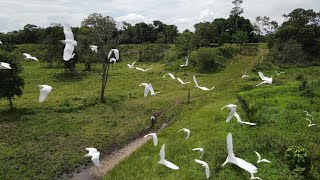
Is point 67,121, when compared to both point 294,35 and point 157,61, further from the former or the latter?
point 294,35

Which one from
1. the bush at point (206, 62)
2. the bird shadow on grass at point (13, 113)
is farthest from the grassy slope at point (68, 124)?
the bush at point (206, 62)

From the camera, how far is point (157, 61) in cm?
6569

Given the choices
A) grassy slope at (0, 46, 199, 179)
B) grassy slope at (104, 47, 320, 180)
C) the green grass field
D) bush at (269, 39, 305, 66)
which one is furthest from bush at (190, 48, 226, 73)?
grassy slope at (104, 47, 320, 180)

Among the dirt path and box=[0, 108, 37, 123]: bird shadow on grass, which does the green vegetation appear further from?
the dirt path

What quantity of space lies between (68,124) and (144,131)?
19.6 feet

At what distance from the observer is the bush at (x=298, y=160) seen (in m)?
15.8

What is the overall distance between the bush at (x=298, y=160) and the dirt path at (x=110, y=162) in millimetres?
9587

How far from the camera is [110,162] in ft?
66.8

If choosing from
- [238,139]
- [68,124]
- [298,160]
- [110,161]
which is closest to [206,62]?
[68,124]

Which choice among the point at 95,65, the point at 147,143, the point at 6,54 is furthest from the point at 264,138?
the point at 95,65

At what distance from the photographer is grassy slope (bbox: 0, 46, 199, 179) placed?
19.6 m

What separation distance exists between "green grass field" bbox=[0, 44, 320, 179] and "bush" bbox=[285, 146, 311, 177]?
1.08 feet

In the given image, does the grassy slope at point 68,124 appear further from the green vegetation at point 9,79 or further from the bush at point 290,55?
the bush at point 290,55

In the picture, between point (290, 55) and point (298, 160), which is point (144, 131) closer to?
point (298, 160)
